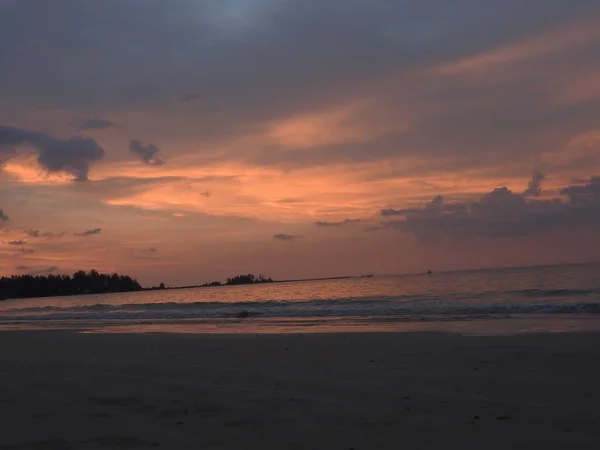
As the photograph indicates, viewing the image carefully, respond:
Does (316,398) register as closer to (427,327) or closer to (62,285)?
(427,327)

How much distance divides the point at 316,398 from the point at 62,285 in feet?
485

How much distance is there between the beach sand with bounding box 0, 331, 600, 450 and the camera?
183 inches

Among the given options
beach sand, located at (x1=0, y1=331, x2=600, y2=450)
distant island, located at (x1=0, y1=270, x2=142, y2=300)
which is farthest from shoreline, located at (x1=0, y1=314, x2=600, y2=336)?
distant island, located at (x1=0, y1=270, x2=142, y2=300)

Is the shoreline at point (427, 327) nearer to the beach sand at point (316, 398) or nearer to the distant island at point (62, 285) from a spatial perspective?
the beach sand at point (316, 398)

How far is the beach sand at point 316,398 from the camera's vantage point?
4660 millimetres

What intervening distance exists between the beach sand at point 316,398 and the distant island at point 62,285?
139m

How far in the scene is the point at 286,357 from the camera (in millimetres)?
10008

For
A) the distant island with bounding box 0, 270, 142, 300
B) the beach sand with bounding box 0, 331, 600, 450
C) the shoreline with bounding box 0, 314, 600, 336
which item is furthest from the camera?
the distant island with bounding box 0, 270, 142, 300

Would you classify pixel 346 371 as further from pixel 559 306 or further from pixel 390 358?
pixel 559 306

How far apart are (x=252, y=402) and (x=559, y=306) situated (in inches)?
779

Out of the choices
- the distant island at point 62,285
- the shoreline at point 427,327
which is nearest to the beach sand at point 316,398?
the shoreline at point 427,327

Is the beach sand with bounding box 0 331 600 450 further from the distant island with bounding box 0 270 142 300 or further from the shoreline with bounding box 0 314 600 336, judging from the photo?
the distant island with bounding box 0 270 142 300

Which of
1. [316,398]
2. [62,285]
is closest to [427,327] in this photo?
[316,398]

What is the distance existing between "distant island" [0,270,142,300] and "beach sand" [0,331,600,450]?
139m
